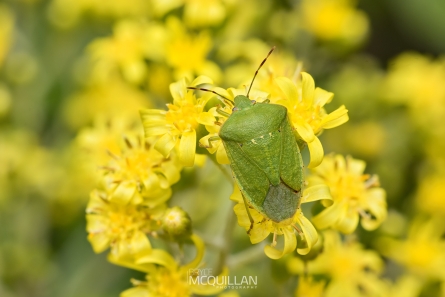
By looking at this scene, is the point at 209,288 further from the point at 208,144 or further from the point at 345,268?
the point at 345,268

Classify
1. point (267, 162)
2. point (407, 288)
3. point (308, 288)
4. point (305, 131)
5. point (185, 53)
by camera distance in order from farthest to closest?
point (185, 53), point (407, 288), point (308, 288), point (305, 131), point (267, 162)

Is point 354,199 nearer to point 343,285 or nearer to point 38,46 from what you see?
point 343,285

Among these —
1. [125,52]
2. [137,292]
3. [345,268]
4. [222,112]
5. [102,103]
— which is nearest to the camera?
[222,112]

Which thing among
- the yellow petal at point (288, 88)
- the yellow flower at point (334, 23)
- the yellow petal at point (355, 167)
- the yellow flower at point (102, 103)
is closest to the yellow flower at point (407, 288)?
the yellow petal at point (355, 167)

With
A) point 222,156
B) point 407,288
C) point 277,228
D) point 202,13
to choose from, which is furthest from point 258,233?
point 202,13

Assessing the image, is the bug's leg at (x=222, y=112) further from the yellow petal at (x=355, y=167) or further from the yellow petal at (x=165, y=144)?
the yellow petal at (x=355, y=167)

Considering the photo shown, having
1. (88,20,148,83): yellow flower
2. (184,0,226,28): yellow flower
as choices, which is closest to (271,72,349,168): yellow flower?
(184,0,226,28): yellow flower
